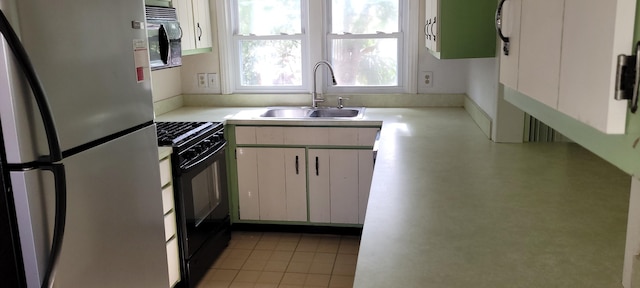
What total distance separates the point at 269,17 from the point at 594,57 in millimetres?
3572

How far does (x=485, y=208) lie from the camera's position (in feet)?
5.64

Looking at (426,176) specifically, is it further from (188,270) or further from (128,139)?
(188,270)

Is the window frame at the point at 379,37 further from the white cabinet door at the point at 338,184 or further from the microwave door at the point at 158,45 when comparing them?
the microwave door at the point at 158,45

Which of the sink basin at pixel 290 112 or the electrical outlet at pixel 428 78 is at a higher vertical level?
the electrical outlet at pixel 428 78

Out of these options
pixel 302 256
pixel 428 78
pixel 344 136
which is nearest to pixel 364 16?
pixel 428 78

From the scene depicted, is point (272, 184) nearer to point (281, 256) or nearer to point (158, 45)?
point (281, 256)

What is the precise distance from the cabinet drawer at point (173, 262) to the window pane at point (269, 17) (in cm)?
198

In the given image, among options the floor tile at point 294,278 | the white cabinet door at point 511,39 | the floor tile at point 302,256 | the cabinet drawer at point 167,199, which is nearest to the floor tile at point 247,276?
the floor tile at point 294,278

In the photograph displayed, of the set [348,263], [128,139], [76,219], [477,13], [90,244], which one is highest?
[477,13]

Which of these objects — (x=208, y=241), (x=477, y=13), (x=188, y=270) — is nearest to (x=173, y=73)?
(x=208, y=241)

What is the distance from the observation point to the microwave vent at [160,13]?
2846 millimetres

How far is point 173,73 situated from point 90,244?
2.55 metres

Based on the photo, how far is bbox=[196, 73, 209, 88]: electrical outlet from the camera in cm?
421

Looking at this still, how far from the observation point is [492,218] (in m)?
1.62
